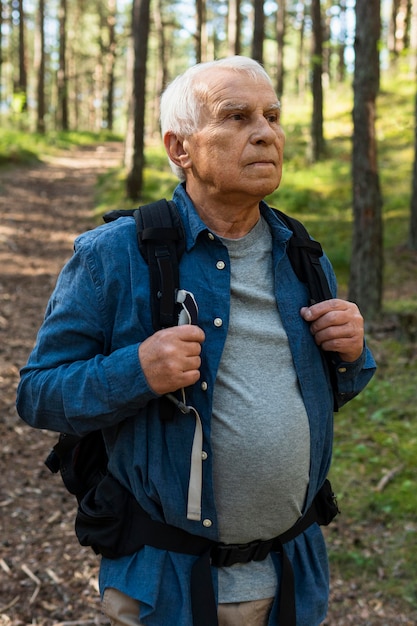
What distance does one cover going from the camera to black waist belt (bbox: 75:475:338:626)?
203 centimetres

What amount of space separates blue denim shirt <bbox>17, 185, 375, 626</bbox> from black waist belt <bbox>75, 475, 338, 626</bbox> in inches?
1.2

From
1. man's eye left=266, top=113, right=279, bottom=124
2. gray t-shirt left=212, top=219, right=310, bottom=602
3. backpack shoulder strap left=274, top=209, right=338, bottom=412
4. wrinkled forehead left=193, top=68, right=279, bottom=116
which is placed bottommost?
gray t-shirt left=212, top=219, right=310, bottom=602

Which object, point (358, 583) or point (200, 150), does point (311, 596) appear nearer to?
point (200, 150)

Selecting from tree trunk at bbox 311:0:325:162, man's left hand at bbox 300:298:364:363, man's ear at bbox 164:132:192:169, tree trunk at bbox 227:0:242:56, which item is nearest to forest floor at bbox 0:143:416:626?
man's left hand at bbox 300:298:364:363

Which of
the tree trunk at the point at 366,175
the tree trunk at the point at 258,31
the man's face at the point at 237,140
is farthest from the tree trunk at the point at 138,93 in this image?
the man's face at the point at 237,140

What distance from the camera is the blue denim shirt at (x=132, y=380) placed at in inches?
77.3

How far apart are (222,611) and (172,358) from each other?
2.59 ft

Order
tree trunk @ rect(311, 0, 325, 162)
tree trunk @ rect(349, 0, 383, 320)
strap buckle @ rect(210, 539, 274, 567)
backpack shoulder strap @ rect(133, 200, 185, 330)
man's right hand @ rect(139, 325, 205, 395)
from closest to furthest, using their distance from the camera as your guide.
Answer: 1. man's right hand @ rect(139, 325, 205, 395)
2. backpack shoulder strap @ rect(133, 200, 185, 330)
3. strap buckle @ rect(210, 539, 274, 567)
4. tree trunk @ rect(349, 0, 383, 320)
5. tree trunk @ rect(311, 0, 325, 162)

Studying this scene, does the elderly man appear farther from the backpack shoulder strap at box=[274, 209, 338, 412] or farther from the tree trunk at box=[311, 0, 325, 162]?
the tree trunk at box=[311, 0, 325, 162]

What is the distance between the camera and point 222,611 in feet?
6.86

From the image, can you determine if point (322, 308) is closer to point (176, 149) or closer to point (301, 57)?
point (176, 149)

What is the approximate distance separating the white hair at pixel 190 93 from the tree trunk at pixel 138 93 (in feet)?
41.8

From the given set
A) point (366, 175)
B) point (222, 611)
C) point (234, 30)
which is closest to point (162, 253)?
point (222, 611)

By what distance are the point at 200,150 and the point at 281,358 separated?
66 cm
